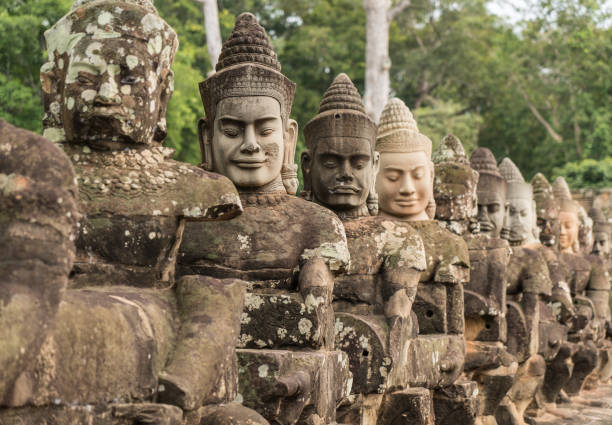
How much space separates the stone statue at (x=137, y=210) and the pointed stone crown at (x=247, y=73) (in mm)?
954

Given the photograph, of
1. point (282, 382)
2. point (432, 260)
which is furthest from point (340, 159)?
point (282, 382)

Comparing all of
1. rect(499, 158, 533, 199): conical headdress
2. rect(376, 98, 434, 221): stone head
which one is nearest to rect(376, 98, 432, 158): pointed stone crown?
rect(376, 98, 434, 221): stone head

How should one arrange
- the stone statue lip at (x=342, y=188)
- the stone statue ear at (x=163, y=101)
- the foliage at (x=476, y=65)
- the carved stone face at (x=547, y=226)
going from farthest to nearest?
1. the foliage at (x=476, y=65)
2. the carved stone face at (x=547, y=226)
3. the stone statue lip at (x=342, y=188)
4. the stone statue ear at (x=163, y=101)

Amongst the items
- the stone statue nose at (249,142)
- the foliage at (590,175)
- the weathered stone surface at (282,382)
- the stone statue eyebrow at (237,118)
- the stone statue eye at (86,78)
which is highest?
the foliage at (590,175)

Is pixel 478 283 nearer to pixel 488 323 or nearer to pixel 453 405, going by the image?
pixel 488 323

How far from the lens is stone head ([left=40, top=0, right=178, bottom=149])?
13.0 feet

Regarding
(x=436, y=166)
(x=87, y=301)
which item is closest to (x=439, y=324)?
(x=436, y=166)

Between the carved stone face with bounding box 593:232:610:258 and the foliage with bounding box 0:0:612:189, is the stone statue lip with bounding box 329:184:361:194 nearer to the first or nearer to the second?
the carved stone face with bounding box 593:232:610:258

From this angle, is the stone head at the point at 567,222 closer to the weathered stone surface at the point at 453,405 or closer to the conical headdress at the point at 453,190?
the conical headdress at the point at 453,190

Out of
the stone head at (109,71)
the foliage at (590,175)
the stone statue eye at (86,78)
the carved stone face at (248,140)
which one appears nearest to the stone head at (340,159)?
the carved stone face at (248,140)

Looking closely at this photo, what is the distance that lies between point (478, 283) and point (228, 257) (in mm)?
4371

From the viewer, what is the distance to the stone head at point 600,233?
16.7m

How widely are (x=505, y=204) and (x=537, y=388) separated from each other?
2.18 meters

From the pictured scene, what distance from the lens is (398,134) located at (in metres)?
7.38
